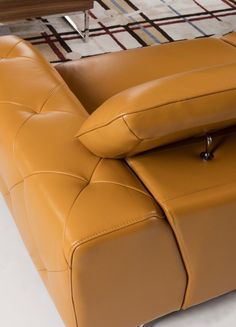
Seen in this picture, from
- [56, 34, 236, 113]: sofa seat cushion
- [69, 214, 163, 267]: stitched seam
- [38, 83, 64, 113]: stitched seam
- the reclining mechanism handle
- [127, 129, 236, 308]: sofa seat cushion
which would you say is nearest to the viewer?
[69, 214, 163, 267]: stitched seam

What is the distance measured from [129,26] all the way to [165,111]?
215 cm

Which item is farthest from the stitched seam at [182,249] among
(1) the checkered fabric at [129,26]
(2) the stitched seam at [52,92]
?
(1) the checkered fabric at [129,26]

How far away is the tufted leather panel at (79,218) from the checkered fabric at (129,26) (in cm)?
151

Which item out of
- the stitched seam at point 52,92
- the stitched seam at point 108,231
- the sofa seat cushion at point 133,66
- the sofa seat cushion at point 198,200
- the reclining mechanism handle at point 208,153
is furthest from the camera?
the sofa seat cushion at point 133,66

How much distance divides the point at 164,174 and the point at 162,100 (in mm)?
193

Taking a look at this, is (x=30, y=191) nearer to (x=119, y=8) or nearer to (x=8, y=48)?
(x=8, y=48)

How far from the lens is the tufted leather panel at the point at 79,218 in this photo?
3.60ft

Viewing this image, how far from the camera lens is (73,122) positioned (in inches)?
53.1

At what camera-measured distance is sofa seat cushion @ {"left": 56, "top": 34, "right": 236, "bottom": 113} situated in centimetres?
174

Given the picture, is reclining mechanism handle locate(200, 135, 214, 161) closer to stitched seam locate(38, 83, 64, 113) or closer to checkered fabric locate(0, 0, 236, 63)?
stitched seam locate(38, 83, 64, 113)

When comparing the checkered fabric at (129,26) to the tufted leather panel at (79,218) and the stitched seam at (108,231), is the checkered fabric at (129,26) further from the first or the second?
the stitched seam at (108,231)

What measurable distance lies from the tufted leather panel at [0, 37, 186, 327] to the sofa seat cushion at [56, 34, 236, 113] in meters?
0.30

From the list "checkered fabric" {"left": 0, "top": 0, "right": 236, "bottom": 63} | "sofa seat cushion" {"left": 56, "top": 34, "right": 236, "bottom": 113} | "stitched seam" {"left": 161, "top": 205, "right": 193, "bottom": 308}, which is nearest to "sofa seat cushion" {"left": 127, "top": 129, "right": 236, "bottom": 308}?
"stitched seam" {"left": 161, "top": 205, "right": 193, "bottom": 308}

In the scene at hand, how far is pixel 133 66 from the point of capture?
185 cm
